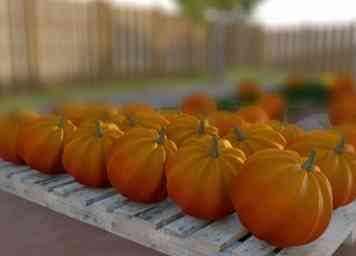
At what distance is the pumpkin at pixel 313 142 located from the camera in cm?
178

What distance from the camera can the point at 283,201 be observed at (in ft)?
4.47

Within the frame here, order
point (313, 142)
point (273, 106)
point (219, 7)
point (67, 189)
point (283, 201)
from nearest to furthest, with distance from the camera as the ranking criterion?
point (283, 201) < point (313, 142) < point (67, 189) < point (273, 106) < point (219, 7)

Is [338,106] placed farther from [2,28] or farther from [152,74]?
[152,74]

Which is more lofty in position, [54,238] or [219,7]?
[219,7]

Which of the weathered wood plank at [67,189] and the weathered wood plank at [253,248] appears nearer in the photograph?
→ the weathered wood plank at [253,248]

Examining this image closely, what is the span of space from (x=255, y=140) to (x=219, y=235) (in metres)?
0.52

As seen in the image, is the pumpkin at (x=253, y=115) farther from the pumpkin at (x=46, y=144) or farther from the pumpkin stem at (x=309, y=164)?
the pumpkin stem at (x=309, y=164)

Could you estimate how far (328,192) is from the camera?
141cm

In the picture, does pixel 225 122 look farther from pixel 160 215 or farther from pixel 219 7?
pixel 219 7

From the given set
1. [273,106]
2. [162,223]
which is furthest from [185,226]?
[273,106]

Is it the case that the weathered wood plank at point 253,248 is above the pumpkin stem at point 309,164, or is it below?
below

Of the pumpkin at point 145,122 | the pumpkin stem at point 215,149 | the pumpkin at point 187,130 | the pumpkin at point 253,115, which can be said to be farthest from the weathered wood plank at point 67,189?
the pumpkin at point 253,115

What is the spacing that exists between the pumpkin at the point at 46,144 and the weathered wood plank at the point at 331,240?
3.82 feet

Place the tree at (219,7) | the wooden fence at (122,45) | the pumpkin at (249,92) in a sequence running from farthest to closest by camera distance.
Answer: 1. the tree at (219,7)
2. the wooden fence at (122,45)
3. the pumpkin at (249,92)
